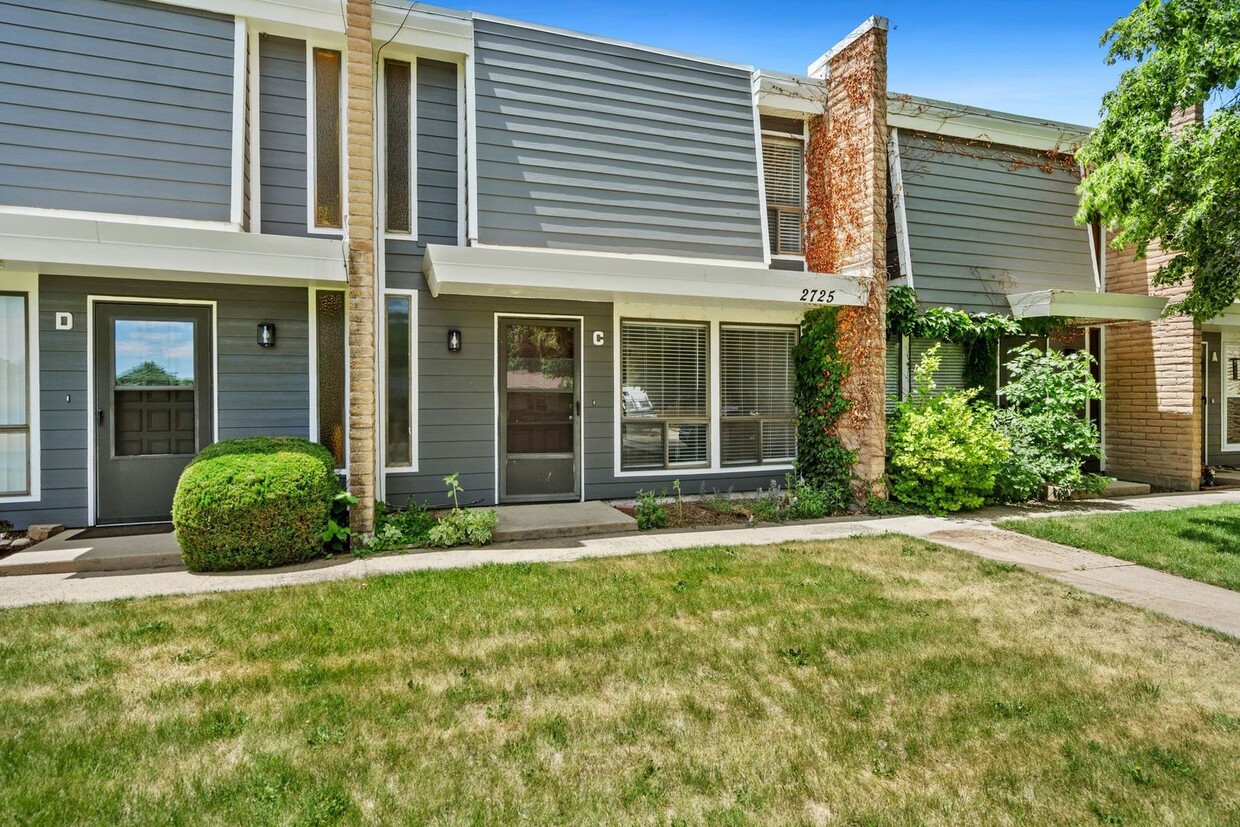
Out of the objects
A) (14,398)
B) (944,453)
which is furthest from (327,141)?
(944,453)

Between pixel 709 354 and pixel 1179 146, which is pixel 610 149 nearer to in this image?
pixel 709 354

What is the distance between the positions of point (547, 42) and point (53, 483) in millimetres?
7169

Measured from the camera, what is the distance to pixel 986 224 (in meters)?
10.0

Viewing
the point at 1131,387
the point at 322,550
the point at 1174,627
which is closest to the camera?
the point at 1174,627

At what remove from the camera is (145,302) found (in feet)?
22.0

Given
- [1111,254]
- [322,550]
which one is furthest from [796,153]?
[322,550]

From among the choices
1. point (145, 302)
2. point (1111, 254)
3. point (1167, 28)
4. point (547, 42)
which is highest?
point (547, 42)

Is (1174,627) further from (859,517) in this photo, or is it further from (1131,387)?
(1131,387)

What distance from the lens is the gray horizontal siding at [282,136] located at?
7062mm

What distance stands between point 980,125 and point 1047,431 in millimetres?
4838

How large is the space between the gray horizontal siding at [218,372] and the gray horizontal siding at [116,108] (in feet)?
2.62

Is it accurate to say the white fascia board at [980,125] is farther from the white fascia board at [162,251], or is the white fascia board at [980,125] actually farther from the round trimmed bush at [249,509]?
the round trimmed bush at [249,509]

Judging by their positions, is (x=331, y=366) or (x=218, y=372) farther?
(x=331, y=366)

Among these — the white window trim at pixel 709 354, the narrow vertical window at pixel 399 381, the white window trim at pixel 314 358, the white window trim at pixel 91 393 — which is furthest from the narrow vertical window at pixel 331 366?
the white window trim at pixel 709 354
